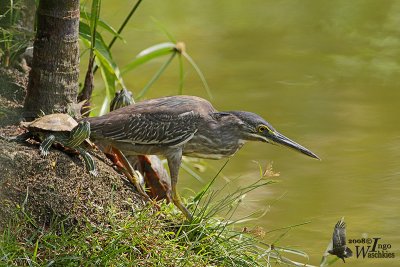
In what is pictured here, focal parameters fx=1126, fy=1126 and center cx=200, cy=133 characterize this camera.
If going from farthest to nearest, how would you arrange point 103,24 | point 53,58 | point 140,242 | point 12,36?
point 103,24 < point 12,36 < point 53,58 < point 140,242

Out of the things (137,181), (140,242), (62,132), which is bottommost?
(140,242)

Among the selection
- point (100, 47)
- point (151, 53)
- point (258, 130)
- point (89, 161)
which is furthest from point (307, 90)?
point (89, 161)

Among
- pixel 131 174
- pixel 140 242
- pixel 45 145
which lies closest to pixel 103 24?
pixel 131 174

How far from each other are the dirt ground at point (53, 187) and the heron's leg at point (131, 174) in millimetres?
79

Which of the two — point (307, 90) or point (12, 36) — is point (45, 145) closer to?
point (12, 36)

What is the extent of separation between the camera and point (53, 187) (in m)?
5.46

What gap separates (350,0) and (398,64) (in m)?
2.12

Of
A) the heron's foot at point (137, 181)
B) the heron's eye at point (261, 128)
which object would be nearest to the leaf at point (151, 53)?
the heron's foot at point (137, 181)

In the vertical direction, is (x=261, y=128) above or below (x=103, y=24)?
below

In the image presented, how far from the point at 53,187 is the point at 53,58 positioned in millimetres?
854

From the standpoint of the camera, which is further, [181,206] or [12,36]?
[12,36]

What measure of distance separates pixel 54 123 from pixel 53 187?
338mm

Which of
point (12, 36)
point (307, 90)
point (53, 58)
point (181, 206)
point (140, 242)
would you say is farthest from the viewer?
point (307, 90)

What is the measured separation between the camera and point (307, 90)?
374 inches
